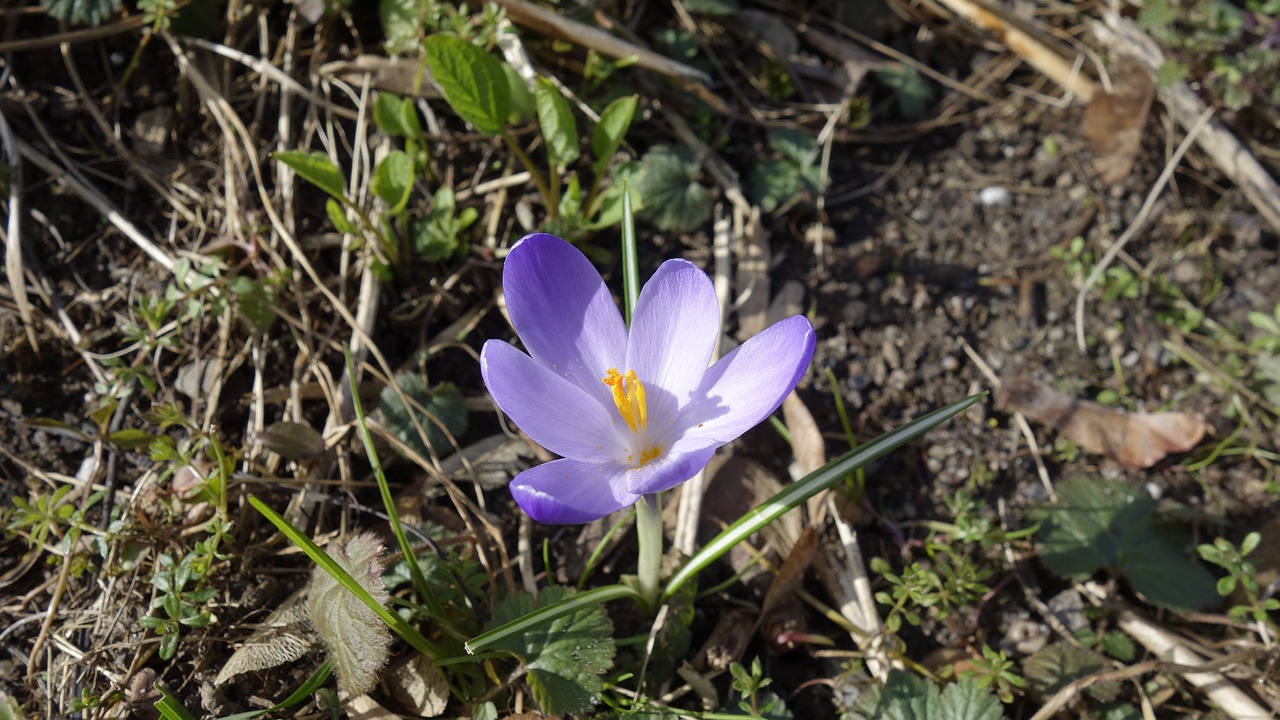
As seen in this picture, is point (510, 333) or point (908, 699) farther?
point (510, 333)

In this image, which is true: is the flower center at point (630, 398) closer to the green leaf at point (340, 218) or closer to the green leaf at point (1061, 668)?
the green leaf at point (340, 218)

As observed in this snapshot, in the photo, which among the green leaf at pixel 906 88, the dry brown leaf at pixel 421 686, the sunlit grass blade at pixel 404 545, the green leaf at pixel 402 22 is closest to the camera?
the sunlit grass blade at pixel 404 545

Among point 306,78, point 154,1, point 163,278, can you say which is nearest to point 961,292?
point 306,78

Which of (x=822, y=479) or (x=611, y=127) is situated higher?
(x=611, y=127)

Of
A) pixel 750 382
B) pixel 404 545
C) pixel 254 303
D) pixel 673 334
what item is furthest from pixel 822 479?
pixel 254 303

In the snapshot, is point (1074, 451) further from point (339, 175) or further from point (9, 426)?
point (9, 426)

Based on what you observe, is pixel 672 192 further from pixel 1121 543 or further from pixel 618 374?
pixel 1121 543

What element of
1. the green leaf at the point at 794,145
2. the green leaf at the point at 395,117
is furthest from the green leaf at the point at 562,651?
the green leaf at the point at 794,145

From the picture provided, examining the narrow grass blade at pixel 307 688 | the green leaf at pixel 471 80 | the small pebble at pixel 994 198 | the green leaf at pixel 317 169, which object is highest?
the green leaf at pixel 471 80
